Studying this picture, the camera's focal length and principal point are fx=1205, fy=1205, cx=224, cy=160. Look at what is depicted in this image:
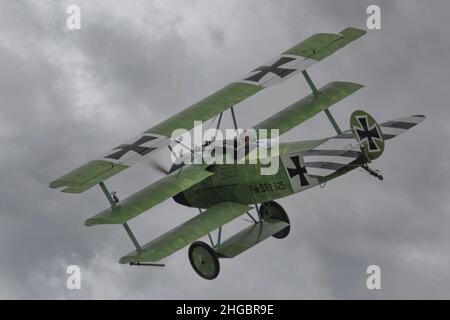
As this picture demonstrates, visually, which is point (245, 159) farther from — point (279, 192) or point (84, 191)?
point (84, 191)

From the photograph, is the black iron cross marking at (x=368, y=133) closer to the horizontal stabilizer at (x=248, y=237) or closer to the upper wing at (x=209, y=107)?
the upper wing at (x=209, y=107)

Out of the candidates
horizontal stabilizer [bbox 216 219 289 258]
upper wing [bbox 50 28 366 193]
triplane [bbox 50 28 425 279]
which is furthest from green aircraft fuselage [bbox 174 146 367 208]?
upper wing [bbox 50 28 366 193]

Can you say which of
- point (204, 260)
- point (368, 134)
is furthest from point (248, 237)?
point (368, 134)

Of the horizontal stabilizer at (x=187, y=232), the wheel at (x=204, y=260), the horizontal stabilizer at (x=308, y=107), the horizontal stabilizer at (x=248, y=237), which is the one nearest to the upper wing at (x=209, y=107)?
the horizontal stabilizer at (x=308, y=107)

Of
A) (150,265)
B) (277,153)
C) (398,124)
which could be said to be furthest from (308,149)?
(150,265)

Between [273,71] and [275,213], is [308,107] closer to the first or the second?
[273,71]

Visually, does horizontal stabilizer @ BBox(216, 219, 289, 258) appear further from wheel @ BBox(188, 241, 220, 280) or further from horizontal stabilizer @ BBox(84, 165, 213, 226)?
horizontal stabilizer @ BBox(84, 165, 213, 226)

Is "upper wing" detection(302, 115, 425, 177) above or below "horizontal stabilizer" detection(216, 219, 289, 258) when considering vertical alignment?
above
